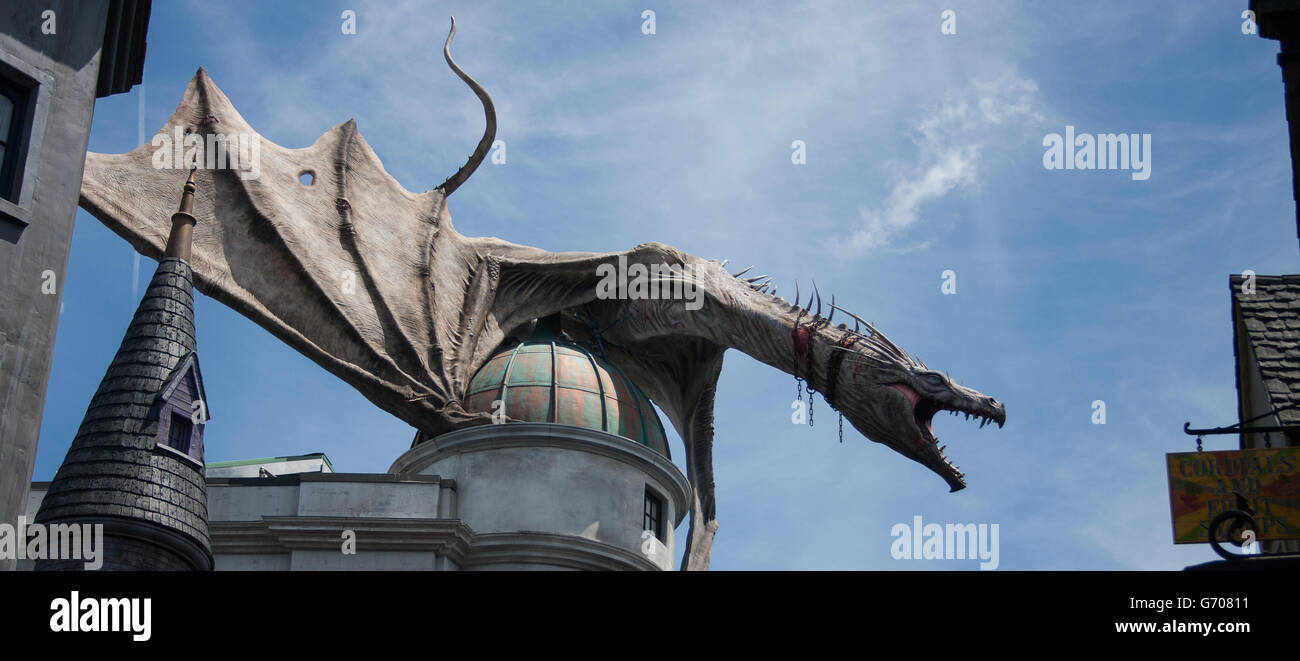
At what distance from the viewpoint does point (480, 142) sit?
30906 millimetres

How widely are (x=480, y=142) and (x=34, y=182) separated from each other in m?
15.1

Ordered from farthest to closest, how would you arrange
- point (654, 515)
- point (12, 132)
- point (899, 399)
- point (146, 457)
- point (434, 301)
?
point (654, 515) → point (434, 301) → point (899, 399) → point (146, 457) → point (12, 132)

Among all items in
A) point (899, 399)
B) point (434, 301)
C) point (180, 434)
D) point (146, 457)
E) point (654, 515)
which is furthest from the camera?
point (654, 515)

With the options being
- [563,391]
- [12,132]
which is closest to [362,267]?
[563,391]

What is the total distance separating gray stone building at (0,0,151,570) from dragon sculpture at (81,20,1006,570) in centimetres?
946

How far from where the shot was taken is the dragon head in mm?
27562

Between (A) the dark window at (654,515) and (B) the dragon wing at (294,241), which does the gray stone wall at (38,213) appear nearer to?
(B) the dragon wing at (294,241)

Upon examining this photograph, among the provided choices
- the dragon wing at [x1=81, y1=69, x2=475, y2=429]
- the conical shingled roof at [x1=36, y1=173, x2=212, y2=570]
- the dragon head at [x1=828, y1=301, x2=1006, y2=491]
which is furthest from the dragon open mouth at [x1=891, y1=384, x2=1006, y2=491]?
the conical shingled roof at [x1=36, y1=173, x2=212, y2=570]

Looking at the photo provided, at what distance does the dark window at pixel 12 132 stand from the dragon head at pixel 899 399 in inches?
620

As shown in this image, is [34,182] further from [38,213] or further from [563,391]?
[563,391]

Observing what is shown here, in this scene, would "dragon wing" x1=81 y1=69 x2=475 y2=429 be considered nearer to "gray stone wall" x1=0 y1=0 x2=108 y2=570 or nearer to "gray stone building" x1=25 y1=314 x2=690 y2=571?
"gray stone building" x1=25 y1=314 x2=690 y2=571

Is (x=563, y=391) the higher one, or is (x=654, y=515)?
(x=563, y=391)

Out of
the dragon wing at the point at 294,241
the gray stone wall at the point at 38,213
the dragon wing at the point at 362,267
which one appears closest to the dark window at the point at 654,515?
the dragon wing at the point at 362,267

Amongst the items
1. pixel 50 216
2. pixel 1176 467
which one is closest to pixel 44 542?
pixel 50 216
